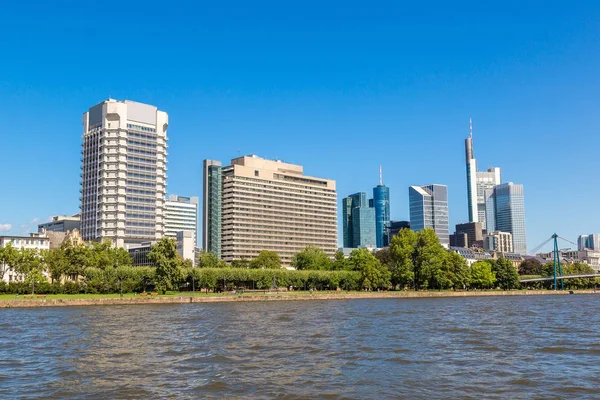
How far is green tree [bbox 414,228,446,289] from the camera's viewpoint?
16625 centimetres

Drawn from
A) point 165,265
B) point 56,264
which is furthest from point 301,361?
point 56,264

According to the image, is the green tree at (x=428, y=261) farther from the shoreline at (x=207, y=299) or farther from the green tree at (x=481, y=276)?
the green tree at (x=481, y=276)

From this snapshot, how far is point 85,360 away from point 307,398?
17163mm

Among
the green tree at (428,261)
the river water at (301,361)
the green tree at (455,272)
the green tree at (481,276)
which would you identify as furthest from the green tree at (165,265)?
the green tree at (481,276)

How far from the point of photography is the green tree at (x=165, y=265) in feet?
411

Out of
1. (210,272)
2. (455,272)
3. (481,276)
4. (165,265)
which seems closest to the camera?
(165,265)

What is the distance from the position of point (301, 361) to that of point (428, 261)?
138 meters

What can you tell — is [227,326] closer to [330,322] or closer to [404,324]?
[330,322]

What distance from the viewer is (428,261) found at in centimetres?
16775

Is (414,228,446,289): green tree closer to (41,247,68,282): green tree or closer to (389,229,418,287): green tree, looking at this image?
(389,229,418,287): green tree

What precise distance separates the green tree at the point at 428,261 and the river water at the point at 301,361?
4217 inches

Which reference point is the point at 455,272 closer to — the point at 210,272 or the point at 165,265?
the point at 210,272

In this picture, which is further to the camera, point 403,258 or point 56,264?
point 403,258

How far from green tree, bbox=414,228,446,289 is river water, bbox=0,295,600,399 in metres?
107
